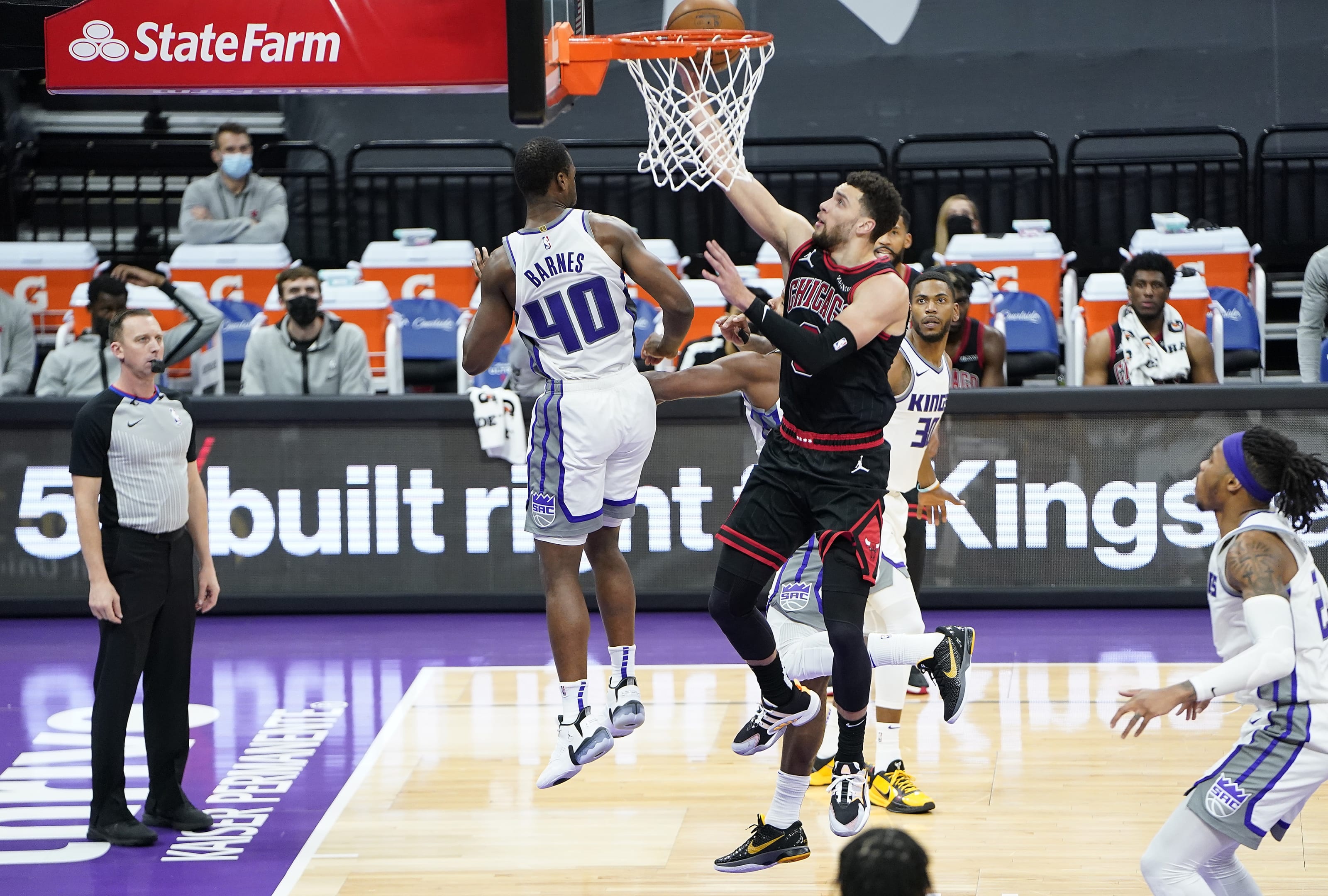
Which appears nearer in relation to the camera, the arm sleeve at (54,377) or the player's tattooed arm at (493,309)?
the player's tattooed arm at (493,309)

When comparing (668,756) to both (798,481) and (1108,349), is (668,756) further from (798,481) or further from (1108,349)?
(1108,349)

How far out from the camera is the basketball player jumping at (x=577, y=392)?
233 inches

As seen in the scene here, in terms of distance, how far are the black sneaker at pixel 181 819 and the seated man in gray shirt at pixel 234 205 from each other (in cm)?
571

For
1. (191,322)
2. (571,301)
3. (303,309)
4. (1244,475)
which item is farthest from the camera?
(303,309)

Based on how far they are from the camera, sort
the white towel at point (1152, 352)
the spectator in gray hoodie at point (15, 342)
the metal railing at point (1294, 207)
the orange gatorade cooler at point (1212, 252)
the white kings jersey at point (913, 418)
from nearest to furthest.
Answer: the white kings jersey at point (913, 418)
the white towel at point (1152, 352)
the spectator in gray hoodie at point (15, 342)
the orange gatorade cooler at point (1212, 252)
the metal railing at point (1294, 207)

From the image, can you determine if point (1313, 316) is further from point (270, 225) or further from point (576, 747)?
point (270, 225)

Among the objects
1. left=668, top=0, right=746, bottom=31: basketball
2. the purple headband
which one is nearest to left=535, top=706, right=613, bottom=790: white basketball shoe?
the purple headband

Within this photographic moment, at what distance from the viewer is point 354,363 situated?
10.4 metres

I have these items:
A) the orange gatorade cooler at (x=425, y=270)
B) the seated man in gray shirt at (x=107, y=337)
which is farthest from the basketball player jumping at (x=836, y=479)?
the orange gatorade cooler at (x=425, y=270)

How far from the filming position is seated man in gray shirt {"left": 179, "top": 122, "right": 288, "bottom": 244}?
38.0ft

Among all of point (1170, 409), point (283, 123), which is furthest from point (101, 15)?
point (283, 123)

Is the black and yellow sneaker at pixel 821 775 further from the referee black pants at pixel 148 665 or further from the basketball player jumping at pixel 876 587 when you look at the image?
the referee black pants at pixel 148 665

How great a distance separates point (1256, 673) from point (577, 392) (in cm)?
263

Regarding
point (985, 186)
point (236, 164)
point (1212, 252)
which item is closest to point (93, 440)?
point (236, 164)
